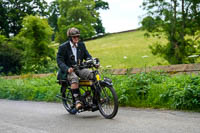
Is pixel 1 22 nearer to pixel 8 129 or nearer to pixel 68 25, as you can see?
pixel 68 25

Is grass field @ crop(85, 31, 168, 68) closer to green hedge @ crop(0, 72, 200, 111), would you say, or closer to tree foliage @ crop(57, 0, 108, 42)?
tree foliage @ crop(57, 0, 108, 42)

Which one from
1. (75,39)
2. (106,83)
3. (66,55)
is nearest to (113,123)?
(106,83)

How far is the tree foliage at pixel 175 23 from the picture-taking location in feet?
72.9

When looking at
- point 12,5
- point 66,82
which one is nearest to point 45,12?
point 12,5

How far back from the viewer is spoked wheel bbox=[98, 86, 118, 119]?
21.2ft

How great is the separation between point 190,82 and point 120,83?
257 cm

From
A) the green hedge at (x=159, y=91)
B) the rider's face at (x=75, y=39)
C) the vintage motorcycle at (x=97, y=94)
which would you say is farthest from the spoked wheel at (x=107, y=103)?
the green hedge at (x=159, y=91)

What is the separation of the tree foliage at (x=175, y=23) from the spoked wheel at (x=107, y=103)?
53.2 feet

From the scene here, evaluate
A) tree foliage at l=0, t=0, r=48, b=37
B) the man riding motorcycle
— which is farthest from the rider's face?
Answer: tree foliage at l=0, t=0, r=48, b=37

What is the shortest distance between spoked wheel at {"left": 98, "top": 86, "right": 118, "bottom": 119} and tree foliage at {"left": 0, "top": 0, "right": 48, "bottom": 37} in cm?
4421

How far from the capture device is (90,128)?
587cm

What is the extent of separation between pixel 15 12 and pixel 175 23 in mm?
33756

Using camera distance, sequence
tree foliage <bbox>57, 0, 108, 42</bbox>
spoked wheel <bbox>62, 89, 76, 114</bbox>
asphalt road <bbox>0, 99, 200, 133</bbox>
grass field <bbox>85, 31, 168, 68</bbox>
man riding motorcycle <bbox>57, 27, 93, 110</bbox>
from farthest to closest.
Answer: tree foliage <bbox>57, 0, 108, 42</bbox>, grass field <bbox>85, 31, 168, 68</bbox>, spoked wheel <bbox>62, 89, 76, 114</bbox>, man riding motorcycle <bbox>57, 27, 93, 110</bbox>, asphalt road <bbox>0, 99, 200, 133</bbox>

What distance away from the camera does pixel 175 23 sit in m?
22.7
